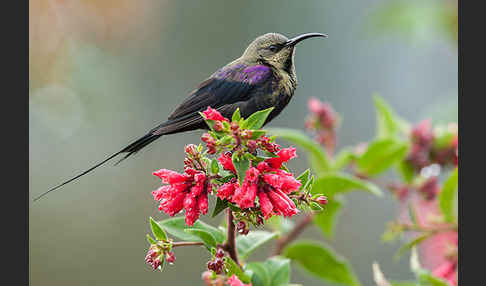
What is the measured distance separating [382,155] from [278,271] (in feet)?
2.90

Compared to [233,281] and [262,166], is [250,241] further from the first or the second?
[262,166]

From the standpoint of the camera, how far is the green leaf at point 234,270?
1.09 metres

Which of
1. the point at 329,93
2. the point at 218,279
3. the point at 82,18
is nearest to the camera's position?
the point at 218,279

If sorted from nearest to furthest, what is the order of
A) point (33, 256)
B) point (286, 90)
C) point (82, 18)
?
1. point (286, 90)
2. point (82, 18)
3. point (33, 256)

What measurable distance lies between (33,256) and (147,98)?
1852 millimetres

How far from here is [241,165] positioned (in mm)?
916

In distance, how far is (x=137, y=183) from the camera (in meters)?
5.54

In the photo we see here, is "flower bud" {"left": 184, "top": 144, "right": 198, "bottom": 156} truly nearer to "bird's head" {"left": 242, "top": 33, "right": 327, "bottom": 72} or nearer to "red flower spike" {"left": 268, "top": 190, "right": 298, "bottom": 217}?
"red flower spike" {"left": 268, "top": 190, "right": 298, "bottom": 217}

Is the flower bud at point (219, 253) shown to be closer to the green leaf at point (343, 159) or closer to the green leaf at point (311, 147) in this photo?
the green leaf at point (311, 147)

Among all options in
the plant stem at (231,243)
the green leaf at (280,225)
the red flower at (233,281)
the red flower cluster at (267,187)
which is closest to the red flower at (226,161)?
the red flower cluster at (267,187)

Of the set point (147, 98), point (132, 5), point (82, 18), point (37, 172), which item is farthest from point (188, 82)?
point (37, 172)

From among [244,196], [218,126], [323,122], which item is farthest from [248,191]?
[323,122]

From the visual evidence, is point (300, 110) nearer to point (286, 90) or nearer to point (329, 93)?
point (329, 93)

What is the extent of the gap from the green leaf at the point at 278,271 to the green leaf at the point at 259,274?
0.01 meters
